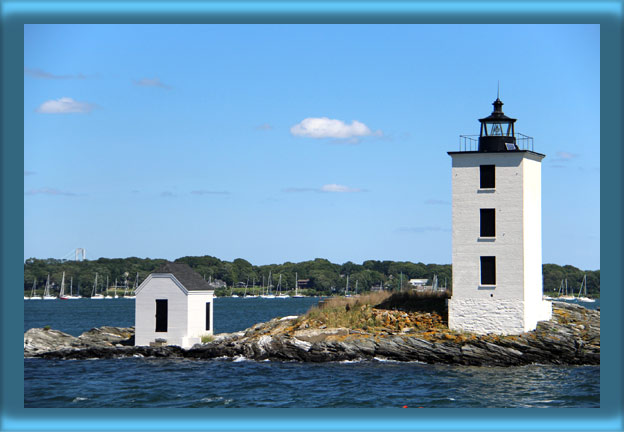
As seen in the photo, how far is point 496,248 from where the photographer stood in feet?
105

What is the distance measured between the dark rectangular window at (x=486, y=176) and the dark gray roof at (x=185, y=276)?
12.3 metres

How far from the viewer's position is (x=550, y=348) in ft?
102

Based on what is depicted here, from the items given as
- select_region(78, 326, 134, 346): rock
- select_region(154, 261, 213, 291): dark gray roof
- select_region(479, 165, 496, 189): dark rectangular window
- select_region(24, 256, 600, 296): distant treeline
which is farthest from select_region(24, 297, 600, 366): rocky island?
select_region(24, 256, 600, 296): distant treeline

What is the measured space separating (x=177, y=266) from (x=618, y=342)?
21.3 m

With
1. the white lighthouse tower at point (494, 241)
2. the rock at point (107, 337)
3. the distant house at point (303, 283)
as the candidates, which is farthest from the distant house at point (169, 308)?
the distant house at point (303, 283)

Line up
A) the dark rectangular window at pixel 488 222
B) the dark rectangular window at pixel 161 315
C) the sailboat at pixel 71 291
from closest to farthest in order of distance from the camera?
1. the dark rectangular window at pixel 488 222
2. the dark rectangular window at pixel 161 315
3. the sailboat at pixel 71 291

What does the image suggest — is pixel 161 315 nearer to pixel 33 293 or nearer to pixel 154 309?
pixel 154 309

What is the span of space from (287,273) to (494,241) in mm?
118120

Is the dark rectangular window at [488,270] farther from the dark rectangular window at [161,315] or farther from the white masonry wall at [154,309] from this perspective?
the dark rectangular window at [161,315]

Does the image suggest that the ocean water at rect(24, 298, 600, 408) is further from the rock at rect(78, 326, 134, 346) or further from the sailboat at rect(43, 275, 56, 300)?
the sailboat at rect(43, 275, 56, 300)

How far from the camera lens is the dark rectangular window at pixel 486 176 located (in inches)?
1278
